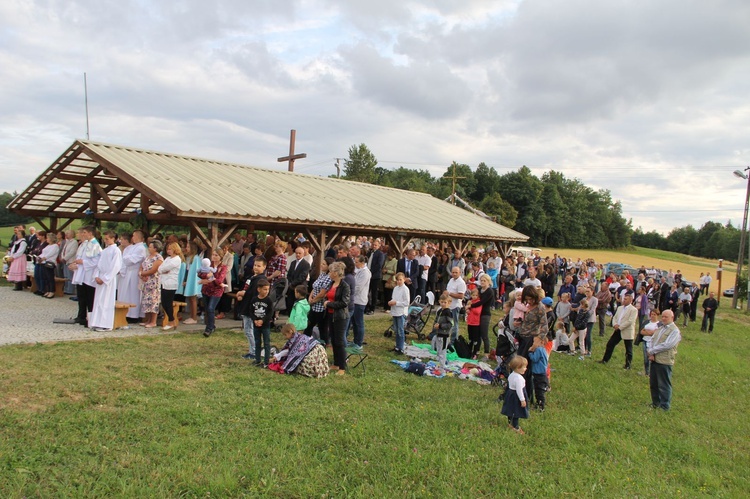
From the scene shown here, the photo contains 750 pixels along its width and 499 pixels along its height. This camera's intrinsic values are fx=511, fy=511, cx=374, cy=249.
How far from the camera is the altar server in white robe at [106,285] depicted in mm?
8859

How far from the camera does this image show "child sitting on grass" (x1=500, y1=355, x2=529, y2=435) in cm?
593

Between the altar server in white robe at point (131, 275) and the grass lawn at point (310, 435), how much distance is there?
1.89m

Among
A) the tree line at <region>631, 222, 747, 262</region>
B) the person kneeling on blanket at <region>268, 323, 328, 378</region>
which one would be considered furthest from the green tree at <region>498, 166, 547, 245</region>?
the person kneeling on blanket at <region>268, 323, 328, 378</region>

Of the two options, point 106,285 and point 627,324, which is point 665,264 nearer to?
point 627,324

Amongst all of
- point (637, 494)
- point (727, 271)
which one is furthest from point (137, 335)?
point (727, 271)

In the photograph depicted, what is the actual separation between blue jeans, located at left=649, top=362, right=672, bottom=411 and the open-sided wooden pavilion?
7.83 metres

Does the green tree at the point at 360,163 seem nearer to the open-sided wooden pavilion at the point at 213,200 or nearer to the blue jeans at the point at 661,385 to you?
the open-sided wooden pavilion at the point at 213,200

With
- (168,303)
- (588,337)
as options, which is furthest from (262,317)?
(588,337)

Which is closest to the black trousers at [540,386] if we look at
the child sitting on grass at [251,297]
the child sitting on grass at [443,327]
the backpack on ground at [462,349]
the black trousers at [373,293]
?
the child sitting on grass at [443,327]

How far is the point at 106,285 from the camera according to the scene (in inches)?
352

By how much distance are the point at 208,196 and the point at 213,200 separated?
30 centimetres

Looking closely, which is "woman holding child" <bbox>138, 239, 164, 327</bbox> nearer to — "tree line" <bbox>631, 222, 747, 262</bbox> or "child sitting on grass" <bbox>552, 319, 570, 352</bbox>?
"child sitting on grass" <bbox>552, 319, 570, 352</bbox>

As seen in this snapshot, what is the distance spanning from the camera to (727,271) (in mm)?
63469

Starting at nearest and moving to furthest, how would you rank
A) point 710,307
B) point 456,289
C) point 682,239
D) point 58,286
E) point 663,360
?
point 663,360 → point 456,289 → point 58,286 → point 710,307 → point 682,239
